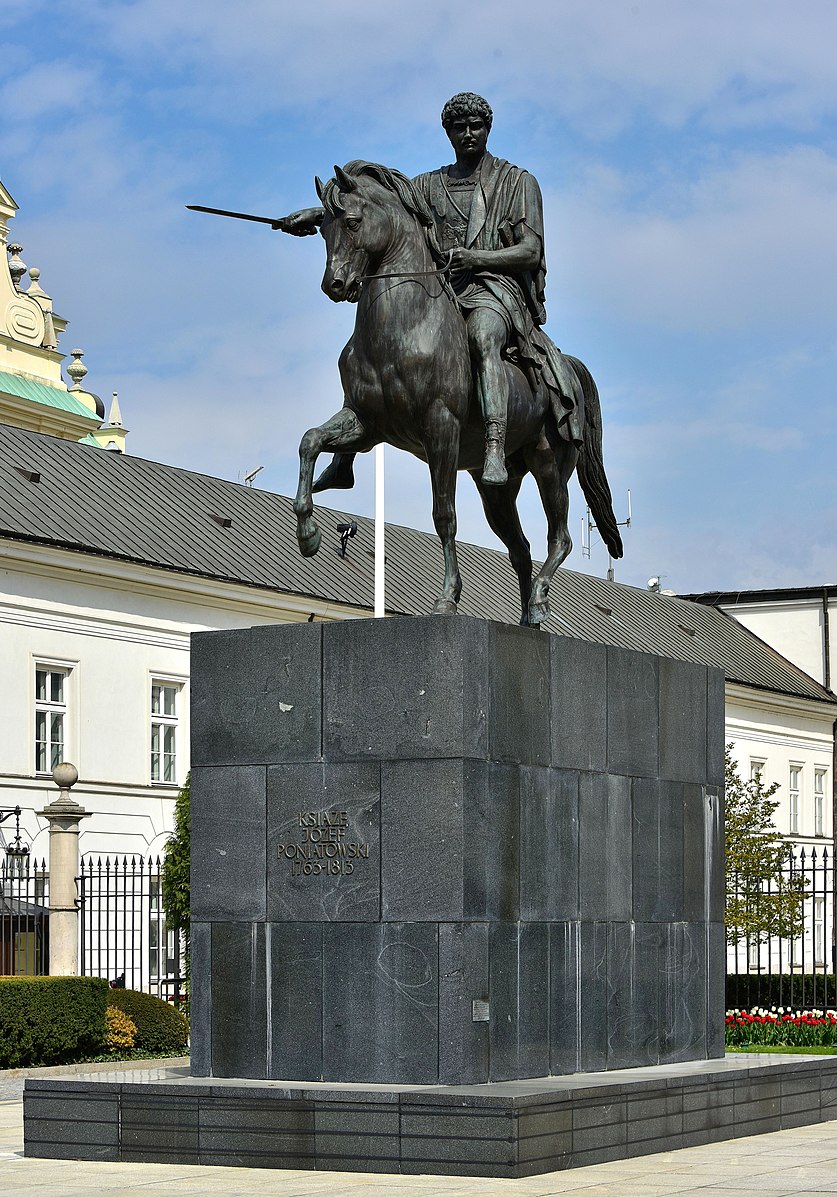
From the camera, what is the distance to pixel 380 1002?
12773 millimetres

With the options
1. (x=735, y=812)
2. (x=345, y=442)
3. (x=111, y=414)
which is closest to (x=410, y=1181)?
(x=345, y=442)

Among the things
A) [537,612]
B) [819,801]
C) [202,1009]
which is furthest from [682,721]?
[819,801]

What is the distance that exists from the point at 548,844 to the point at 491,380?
3.10 metres

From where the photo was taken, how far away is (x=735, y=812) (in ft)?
134

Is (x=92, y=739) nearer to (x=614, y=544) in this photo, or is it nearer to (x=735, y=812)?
(x=735, y=812)

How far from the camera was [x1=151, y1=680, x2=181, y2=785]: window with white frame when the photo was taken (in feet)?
141

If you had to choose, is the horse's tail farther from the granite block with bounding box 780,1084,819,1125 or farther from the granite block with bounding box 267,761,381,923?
the granite block with bounding box 780,1084,819,1125

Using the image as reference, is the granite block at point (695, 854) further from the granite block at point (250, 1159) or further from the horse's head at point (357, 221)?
the horse's head at point (357, 221)

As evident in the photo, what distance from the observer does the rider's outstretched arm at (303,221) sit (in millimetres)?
13914

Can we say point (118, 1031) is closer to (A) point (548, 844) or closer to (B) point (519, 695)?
(A) point (548, 844)

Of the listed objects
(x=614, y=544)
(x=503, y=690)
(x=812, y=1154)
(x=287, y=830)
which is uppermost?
(x=614, y=544)

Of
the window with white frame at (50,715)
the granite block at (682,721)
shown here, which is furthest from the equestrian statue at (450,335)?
the window with white frame at (50,715)

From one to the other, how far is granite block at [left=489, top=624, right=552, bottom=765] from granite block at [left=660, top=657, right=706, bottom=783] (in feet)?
5.53

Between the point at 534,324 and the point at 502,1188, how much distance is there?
6.21 m
